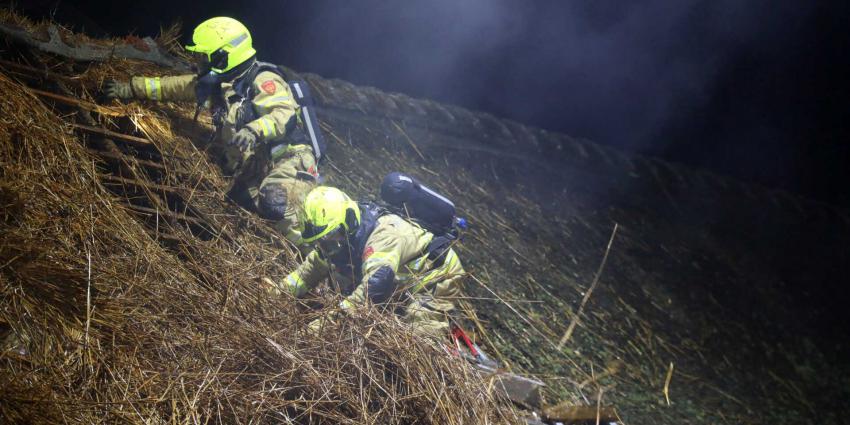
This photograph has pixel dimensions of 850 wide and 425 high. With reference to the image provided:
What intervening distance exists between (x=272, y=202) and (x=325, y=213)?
0.84m

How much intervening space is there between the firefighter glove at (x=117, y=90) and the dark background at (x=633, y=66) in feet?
13.3

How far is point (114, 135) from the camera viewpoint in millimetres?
4180

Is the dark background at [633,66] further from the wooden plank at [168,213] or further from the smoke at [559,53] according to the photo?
the wooden plank at [168,213]

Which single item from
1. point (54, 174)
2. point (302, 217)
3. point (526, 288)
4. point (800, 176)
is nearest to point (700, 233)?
point (526, 288)

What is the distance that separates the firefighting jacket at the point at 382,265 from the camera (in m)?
4.07

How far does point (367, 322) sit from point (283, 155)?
198 centimetres

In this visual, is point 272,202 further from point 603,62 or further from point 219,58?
point 603,62

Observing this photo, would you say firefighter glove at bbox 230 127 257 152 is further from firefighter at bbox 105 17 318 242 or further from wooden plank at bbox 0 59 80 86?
wooden plank at bbox 0 59 80 86

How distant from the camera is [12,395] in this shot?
2.73m

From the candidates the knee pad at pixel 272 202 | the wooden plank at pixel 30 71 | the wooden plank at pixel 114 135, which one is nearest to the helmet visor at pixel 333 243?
the knee pad at pixel 272 202

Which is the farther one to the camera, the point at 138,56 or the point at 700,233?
the point at 700,233

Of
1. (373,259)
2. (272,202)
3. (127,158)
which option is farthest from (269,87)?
(373,259)

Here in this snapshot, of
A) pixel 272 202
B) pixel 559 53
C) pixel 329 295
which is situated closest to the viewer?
pixel 329 295

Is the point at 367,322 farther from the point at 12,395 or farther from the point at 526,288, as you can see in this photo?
the point at 526,288
